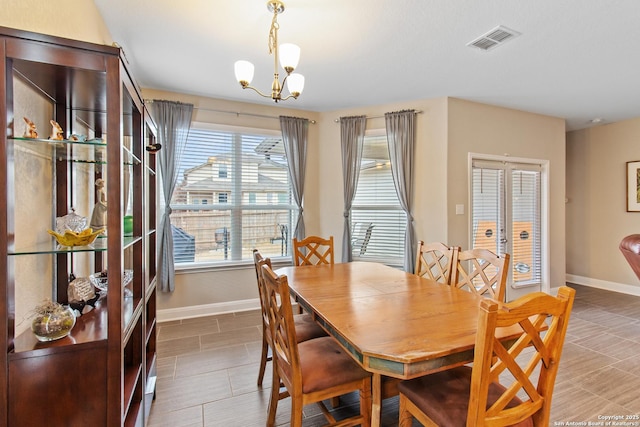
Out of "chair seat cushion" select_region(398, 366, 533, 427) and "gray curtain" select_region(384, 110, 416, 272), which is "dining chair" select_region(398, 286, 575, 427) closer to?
"chair seat cushion" select_region(398, 366, 533, 427)

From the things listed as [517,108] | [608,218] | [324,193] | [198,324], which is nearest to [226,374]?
[198,324]

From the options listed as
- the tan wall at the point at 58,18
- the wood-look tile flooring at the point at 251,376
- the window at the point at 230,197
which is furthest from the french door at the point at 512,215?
the tan wall at the point at 58,18

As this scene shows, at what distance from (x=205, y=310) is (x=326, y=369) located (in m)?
2.64

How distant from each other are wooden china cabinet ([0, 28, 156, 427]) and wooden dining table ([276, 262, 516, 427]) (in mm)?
961

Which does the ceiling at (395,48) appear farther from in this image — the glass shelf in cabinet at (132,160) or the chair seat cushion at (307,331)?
the chair seat cushion at (307,331)

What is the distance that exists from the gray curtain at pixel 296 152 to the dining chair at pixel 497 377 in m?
2.84

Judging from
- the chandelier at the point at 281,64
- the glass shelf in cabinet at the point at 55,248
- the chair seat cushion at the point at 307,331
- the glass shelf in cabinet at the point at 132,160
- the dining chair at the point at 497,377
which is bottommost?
the chair seat cushion at the point at 307,331

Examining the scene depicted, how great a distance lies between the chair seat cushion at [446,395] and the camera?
1.20m

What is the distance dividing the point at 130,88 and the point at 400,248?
343 cm

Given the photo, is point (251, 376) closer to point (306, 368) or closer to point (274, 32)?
point (306, 368)

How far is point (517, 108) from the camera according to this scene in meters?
4.12

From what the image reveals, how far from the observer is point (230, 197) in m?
3.87

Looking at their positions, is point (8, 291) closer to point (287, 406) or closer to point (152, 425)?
point (152, 425)

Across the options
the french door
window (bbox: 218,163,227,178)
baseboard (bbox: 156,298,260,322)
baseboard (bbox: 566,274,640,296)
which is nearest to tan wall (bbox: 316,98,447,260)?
the french door
